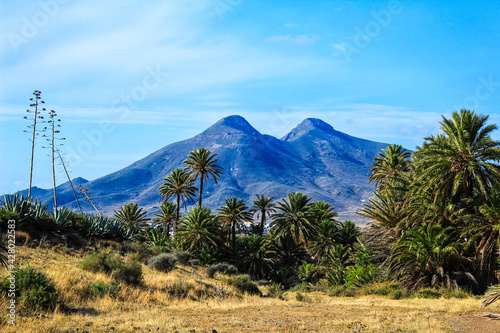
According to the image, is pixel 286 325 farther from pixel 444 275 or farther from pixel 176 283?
pixel 444 275

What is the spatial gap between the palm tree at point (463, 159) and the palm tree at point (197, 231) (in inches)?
1156

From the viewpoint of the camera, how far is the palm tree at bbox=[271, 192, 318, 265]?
53.0 m

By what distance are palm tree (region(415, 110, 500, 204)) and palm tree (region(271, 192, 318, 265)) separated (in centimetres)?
2879

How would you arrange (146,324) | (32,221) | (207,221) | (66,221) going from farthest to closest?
(207,221)
(66,221)
(32,221)
(146,324)

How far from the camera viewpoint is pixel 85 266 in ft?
63.3

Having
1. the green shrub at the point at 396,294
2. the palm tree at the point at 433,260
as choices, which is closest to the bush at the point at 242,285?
the green shrub at the point at 396,294

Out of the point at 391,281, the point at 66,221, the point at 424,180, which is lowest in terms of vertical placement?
the point at 391,281

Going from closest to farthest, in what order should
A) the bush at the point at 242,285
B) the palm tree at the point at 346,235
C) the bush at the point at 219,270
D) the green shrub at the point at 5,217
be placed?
the green shrub at the point at 5,217, the bush at the point at 242,285, the bush at the point at 219,270, the palm tree at the point at 346,235

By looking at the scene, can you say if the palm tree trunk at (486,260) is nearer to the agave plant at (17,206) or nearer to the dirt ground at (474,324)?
the dirt ground at (474,324)

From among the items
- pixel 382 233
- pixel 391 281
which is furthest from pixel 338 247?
pixel 391 281

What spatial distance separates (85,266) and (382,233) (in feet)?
71.1

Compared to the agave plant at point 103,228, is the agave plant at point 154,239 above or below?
below

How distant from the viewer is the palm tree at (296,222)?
174 feet

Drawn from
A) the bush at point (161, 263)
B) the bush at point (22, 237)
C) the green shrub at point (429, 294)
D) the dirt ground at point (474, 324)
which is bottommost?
the green shrub at point (429, 294)
